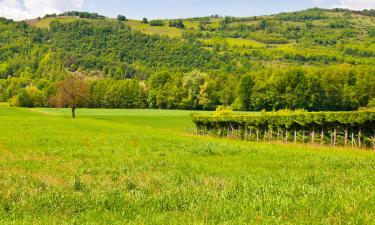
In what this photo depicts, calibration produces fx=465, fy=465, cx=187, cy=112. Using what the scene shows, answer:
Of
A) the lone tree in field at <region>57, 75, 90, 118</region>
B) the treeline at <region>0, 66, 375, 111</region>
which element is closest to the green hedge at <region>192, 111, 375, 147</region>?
the lone tree in field at <region>57, 75, 90, 118</region>

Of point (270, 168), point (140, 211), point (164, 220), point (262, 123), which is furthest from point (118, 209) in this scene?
point (262, 123)

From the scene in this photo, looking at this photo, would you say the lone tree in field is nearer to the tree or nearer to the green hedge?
the green hedge

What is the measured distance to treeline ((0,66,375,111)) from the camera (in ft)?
468

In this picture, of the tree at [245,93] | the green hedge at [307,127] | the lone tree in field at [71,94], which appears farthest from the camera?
the tree at [245,93]

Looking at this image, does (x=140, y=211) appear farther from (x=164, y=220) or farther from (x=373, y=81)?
(x=373, y=81)

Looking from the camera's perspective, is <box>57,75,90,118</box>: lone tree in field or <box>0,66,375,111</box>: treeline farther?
<box>0,66,375,111</box>: treeline

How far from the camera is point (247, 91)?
509 ft

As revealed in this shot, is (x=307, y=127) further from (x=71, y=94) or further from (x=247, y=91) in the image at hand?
(x=247, y=91)

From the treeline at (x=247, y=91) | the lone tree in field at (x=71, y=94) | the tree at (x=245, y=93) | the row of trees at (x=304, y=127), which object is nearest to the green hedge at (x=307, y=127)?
the row of trees at (x=304, y=127)

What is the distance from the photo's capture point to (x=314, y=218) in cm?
1019

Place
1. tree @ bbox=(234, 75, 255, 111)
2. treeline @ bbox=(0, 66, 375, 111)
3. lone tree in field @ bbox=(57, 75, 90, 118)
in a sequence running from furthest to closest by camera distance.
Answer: tree @ bbox=(234, 75, 255, 111), treeline @ bbox=(0, 66, 375, 111), lone tree in field @ bbox=(57, 75, 90, 118)

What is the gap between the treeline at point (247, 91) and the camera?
143 meters

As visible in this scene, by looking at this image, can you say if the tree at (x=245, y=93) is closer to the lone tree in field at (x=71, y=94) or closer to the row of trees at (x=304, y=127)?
the lone tree in field at (x=71, y=94)

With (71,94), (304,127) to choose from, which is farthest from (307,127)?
(71,94)
